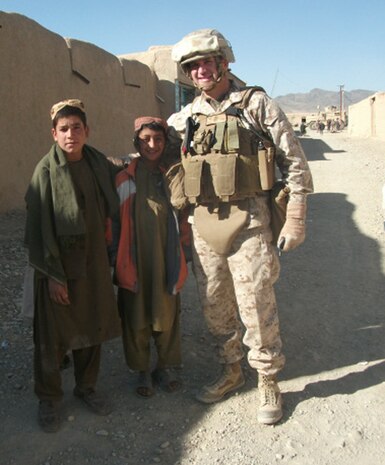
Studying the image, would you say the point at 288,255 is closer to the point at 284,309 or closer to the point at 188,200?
the point at 284,309

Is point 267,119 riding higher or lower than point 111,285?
higher

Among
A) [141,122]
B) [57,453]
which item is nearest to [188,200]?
[141,122]

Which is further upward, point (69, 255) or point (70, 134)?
point (70, 134)

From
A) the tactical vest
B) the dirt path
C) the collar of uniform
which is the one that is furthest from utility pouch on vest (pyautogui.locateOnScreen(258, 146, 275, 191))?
the dirt path

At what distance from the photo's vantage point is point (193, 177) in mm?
2344

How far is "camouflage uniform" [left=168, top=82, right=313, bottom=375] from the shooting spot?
2.31 meters

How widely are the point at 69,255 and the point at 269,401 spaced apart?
118 centimetres

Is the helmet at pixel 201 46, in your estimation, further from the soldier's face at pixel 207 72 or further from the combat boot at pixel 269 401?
the combat boot at pixel 269 401

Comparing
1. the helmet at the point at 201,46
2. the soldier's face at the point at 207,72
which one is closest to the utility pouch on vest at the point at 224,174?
the soldier's face at the point at 207,72

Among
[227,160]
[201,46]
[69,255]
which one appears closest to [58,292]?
[69,255]

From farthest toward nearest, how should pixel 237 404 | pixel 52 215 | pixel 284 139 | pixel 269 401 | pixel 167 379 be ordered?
pixel 167 379 → pixel 237 404 → pixel 269 401 → pixel 284 139 → pixel 52 215

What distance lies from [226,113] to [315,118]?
47.8 metres

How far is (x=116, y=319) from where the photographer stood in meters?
2.41

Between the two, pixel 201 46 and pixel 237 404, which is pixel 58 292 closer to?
pixel 237 404
